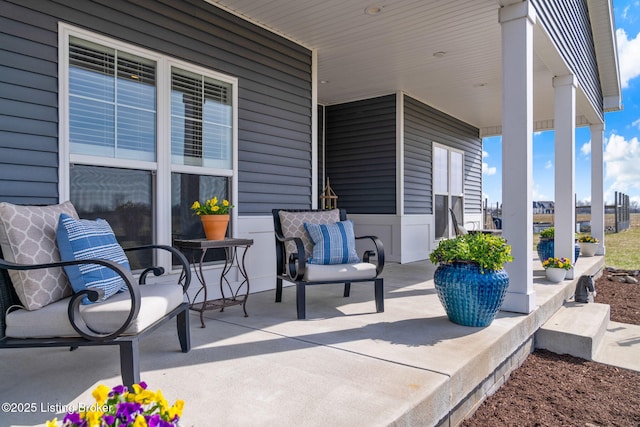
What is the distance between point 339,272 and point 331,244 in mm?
308

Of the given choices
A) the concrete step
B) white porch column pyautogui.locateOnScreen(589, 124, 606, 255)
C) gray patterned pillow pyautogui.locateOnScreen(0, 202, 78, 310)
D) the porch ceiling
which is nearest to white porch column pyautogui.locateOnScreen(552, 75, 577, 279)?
the porch ceiling

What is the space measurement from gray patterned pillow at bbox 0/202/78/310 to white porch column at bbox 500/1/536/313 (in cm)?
306

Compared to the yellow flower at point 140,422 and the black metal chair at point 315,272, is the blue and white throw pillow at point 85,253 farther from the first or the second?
the black metal chair at point 315,272

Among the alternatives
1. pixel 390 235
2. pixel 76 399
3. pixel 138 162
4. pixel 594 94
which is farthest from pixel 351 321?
pixel 594 94

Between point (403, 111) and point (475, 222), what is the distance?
12.4 feet

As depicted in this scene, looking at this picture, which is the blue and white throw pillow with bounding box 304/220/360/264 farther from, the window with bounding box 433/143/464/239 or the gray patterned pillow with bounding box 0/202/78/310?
the window with bounding box 433/143/464/239

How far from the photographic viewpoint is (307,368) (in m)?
2.10

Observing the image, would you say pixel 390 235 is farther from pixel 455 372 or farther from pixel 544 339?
pixel 455 372

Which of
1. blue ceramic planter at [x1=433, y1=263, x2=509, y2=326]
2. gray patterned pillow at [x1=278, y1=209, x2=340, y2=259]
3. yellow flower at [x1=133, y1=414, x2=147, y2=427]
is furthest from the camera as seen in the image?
gray patterned pillow at [x1=278, y1=209, x2=340, y2=259]

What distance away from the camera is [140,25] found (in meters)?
3.31

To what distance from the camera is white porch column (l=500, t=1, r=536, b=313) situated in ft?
10.6

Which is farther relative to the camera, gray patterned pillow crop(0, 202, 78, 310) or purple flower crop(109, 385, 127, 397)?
gray patterned pillow crop(0, 202, 78, 310)

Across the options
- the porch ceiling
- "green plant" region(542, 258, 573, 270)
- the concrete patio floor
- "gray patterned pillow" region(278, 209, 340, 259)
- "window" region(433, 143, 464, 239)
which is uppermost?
the porch ceiling

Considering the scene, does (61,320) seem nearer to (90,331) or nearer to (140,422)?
(90,331)
